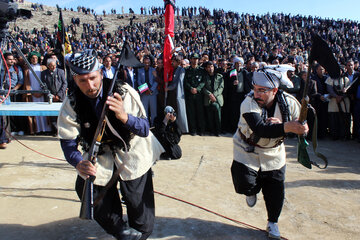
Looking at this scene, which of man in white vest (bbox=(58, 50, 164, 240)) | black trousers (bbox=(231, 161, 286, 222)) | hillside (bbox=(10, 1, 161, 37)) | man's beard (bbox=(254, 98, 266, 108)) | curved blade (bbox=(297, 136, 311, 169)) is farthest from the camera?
hillside (bbox=(10, 1, 161, 37))

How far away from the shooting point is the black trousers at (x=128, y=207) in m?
2.32

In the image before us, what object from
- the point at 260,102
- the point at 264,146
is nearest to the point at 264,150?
the point at 264,146

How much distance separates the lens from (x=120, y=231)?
2299mm

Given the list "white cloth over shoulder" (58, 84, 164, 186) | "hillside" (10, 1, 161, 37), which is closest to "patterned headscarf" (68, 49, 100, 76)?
"white cloth over shoulder" (58, 84, 164, 186)

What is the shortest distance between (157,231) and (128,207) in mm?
699

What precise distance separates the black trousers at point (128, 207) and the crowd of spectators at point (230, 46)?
5.11m

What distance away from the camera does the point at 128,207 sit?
2.35m

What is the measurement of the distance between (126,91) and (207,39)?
31.6 metres

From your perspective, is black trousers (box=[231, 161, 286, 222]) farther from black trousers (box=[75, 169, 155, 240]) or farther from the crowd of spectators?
the crowd of spectators

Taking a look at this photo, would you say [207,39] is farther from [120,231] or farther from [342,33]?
[120,231]

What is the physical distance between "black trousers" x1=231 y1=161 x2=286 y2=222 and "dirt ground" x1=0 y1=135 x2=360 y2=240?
12.2 inches

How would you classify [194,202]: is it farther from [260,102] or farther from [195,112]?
[195,112]

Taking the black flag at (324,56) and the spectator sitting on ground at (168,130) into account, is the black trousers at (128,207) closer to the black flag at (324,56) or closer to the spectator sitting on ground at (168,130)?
the spectator sitting on ground at (168,130)

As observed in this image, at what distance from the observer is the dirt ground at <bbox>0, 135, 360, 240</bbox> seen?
9.52ft
